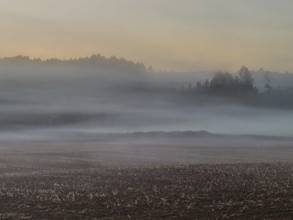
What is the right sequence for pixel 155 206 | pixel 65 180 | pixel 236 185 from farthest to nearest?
pixel 65 180
pixel 236 185
pixel 155 206

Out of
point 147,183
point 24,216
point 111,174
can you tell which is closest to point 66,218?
point 24,216

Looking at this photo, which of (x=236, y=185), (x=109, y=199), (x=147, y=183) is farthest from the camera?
(x=147, y=183)

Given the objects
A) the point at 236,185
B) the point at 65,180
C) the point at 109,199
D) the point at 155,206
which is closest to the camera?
the point at 155,206

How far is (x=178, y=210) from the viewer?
22594 mm

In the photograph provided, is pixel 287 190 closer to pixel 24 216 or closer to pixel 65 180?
pixel 24 216

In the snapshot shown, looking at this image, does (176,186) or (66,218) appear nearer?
(66,218)

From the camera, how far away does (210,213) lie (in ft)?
71.4

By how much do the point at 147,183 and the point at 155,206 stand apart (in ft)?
31.2

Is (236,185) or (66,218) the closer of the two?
(66,218)

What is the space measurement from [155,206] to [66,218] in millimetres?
4742

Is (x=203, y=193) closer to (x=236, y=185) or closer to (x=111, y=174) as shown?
(x=236, y=185)

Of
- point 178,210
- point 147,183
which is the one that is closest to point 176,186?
point 147,183

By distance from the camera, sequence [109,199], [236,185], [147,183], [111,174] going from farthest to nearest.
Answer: [111,174] < [147,183] < [236,185] < [109,199]

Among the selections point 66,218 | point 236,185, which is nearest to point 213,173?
point 236,185
